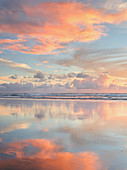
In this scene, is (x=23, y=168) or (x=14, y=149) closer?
(x=23, y=168)

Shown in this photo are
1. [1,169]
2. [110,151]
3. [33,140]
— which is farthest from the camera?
[33,140]

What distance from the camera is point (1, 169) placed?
11.8ft

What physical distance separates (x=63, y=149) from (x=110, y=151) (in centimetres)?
125

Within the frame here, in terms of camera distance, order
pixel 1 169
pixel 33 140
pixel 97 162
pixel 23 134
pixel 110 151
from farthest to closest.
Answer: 1. pixel 23 134
2. pixel 33 140
3. pixel 110 151
4. pixel 97 162
5. pixel 1 169

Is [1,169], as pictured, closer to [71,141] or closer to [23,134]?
[71,141]

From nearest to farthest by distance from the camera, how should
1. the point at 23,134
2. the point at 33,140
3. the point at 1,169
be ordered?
the point at 1,169 → the point at 33,140 → the point at 23,134

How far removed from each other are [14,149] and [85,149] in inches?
76.0

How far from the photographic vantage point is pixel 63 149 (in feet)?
15.8

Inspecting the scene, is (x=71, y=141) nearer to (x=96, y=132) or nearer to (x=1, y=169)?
(x=96, y=132)

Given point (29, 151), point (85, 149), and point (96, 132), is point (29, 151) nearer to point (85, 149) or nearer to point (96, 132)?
point (85, 149)

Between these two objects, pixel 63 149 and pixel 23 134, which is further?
pixel 23 134

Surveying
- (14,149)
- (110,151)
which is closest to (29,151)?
(14,149)

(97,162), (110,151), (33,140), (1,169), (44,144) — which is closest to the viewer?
(1,169)

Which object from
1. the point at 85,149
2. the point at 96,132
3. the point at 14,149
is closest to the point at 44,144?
the point at 14,149
